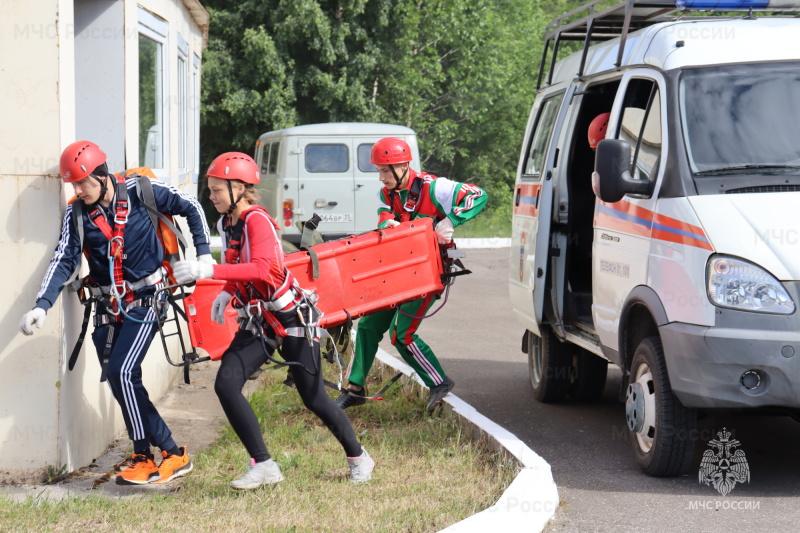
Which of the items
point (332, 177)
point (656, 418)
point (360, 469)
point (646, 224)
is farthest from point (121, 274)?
point (332, 177)

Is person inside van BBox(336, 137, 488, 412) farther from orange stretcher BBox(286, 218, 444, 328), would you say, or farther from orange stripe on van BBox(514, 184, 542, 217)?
orange stripe on van BBox(514, 184, 542, 217)

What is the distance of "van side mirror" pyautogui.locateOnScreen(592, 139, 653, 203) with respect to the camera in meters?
5.82

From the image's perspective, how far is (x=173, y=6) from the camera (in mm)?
10539

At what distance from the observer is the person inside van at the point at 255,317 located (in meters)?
5.41

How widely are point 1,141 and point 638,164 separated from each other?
3.49 metres

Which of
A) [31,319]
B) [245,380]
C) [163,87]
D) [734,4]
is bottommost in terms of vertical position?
[245,380]

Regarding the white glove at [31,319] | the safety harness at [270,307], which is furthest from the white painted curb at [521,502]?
the white glove at [31,319]

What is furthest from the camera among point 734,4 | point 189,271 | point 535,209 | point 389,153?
point 535,209

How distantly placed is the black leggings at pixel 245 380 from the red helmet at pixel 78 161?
44.4 inches

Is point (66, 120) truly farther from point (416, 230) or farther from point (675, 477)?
point (675, 477)

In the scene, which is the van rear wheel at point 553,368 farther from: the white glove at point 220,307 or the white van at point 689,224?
the white glove at point 220,307

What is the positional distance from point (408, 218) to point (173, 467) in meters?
2.29

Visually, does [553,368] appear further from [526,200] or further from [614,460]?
[614,460]

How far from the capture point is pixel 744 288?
5.24 metres
